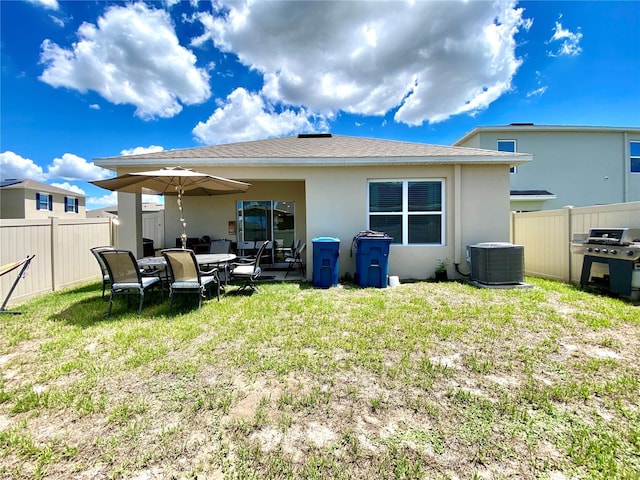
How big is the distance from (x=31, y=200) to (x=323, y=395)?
1208 inches

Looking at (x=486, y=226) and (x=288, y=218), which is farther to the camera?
(x=288, y=218)

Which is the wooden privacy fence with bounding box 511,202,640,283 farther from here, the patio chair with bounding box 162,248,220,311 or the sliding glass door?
the patio chair with bounding box 162,248,220,311

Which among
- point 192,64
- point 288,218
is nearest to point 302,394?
point 288,218

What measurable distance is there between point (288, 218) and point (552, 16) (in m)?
A: 11.3

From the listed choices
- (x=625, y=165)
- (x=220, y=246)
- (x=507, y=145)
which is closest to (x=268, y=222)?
(x=220, y=246)

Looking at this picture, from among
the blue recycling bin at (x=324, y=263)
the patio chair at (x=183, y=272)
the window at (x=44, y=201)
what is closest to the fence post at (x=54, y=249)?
the patio chair at (x=183, y=272)

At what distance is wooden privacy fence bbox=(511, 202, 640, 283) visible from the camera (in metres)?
5.66

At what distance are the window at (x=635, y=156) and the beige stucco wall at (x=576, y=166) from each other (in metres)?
0.36

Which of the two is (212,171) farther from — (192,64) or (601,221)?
(601,221)

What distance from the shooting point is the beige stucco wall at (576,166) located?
13.9m

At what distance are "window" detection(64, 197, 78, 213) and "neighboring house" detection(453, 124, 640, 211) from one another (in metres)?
34.1

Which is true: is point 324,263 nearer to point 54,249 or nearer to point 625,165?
point 54,249

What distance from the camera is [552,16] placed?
29.3ft

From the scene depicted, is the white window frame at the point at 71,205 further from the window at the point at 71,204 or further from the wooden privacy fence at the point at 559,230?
the wooden privacy fence at the point at 559,230
